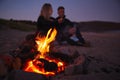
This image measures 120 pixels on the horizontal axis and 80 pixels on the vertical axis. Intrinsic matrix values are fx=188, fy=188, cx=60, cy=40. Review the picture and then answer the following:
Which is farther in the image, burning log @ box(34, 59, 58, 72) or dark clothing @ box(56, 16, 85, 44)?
dark clothing @ box(56, 16, 85, 44)

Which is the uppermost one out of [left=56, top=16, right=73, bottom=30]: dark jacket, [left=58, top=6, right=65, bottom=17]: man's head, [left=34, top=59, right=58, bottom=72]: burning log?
[left=58, top=6, right=65, bottom=17]: man's head

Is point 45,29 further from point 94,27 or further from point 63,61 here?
point 94,27

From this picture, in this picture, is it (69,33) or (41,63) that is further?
(69,33)

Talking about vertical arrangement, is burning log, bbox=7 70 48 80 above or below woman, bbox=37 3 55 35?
below

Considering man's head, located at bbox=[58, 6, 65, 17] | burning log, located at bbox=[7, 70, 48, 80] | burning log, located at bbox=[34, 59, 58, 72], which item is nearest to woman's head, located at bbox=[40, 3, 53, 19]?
man's head, located at bbox=[58, 6, 65, 17]

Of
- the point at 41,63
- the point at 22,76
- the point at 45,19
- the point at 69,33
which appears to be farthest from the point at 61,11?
the point at 22,76

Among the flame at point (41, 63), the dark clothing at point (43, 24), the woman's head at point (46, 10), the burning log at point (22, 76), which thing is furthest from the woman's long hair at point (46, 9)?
the burning log at point (22, 76)

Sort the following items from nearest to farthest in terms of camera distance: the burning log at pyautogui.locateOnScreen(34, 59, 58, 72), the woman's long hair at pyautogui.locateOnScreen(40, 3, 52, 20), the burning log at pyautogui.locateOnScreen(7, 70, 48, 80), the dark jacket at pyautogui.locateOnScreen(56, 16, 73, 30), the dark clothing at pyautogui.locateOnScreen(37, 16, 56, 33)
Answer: the burning log at pyautogui.locateOnScreen(7, 70, 48, 80) < the burning log at pyautogui.locateOnScreen(34, 59, 58, 72) < the woman's long hair at pyautogui.locateOnScreen(40, 3, 52, 20) < the dark clothing at pyautogui.locateOnScreen(37, 16, 56, 33) < the dark jacket at pyautogui.locateOnScreen(56, 16, 73, 30)

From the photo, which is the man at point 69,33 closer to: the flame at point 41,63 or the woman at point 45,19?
the woman at point 45,19

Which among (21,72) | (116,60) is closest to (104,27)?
(116,60)

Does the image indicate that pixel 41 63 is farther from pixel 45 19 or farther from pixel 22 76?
pixel 45 19

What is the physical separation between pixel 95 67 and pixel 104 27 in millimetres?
14635

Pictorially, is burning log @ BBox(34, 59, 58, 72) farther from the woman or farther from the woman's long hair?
the woman's long hair

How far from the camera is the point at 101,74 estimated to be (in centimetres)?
417
